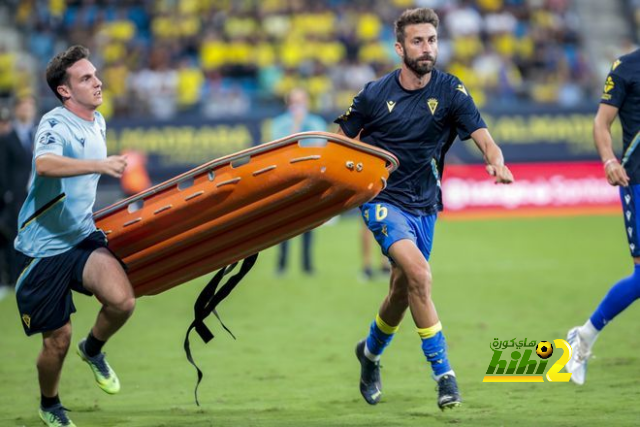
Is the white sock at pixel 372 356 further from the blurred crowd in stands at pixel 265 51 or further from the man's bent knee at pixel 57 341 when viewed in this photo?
the blurred crowd in stands at pixel 265 51

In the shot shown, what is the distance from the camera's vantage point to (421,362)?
841cm

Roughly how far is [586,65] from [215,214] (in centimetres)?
2011

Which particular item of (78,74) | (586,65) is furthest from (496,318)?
(586,65)

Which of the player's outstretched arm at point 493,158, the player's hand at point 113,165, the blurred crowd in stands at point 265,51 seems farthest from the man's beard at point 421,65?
the blurred crowd in stands at point 265,51

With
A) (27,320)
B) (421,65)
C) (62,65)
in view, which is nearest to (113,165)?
(62,65)

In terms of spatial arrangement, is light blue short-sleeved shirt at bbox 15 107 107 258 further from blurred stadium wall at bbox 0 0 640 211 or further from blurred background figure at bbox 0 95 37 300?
blurred stadium wall at bbox 0 0 640 211

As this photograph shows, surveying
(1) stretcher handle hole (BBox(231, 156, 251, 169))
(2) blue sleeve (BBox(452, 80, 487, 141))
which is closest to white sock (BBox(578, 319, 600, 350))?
(2) blue sleeve (BBox(452, 80, 487, 141))

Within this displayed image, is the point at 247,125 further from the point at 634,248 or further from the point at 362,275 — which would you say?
the point at 634,248

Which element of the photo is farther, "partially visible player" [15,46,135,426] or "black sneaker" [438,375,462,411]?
"partially visible player" [15,46,135,426]

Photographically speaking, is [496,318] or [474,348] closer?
[474,348]

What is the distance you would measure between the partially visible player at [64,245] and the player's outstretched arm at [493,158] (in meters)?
2.36

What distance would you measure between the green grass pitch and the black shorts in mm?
831

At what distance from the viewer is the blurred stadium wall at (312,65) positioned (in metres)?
20.4

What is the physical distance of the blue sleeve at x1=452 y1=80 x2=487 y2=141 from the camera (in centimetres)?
667
